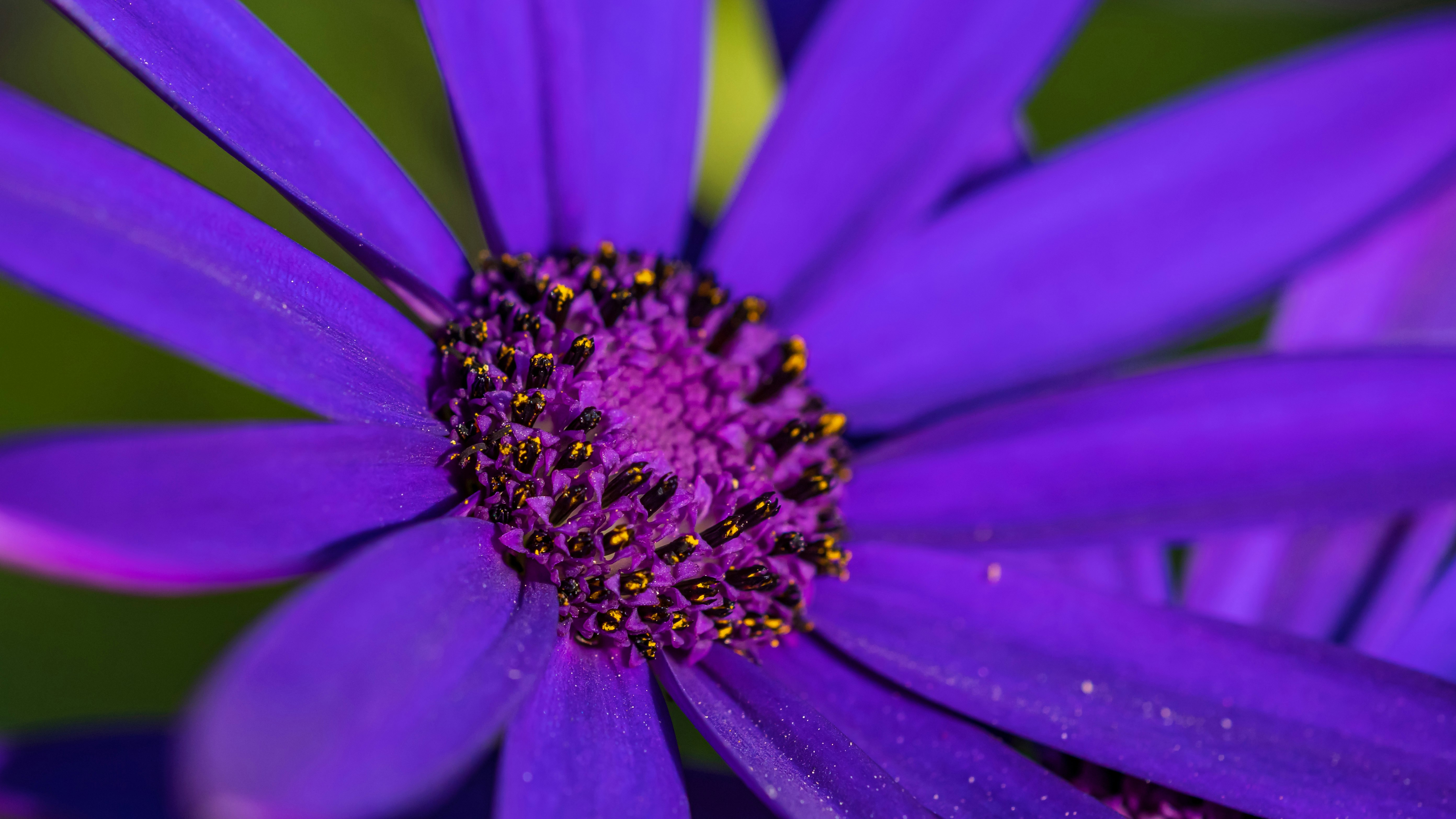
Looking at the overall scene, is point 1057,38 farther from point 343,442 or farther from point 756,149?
point 343,442

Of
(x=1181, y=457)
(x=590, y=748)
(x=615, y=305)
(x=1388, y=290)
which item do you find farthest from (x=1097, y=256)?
(x=590, y=748)

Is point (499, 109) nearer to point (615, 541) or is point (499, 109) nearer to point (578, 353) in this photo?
point (578, 353)

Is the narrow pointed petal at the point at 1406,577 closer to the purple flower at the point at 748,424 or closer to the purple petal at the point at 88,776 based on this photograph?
the purple flower at the point at 748,424

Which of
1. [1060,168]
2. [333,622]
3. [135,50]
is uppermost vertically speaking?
[1060,168]

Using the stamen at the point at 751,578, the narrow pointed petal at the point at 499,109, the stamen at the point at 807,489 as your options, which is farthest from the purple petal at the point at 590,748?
the narrow pointed petal at the point at 499,109

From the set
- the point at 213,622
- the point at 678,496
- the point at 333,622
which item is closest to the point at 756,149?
the point at 678,496

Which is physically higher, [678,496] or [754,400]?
[754,400]
